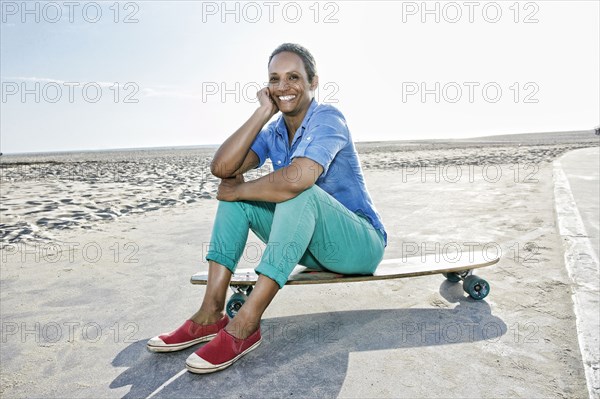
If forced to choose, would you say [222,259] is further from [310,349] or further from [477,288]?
[477,288]

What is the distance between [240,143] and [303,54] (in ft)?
2.25

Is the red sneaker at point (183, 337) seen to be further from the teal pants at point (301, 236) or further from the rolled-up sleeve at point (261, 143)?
the rolled-up sleeve at point (261, 143)

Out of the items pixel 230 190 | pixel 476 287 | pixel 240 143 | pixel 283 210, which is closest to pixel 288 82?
pixel 240 143

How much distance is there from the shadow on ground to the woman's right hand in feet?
4.33

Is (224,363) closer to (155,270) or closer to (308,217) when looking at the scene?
(308,217)

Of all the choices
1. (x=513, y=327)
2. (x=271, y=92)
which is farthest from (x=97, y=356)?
(x=513, y=327)

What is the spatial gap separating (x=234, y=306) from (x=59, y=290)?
1.55 m

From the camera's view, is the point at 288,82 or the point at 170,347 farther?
the point at 288,82

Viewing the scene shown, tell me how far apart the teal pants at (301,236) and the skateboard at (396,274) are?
0.20ft

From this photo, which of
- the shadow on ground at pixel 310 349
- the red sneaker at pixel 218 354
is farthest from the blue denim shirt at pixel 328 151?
the red sneaker at pixel 218 354

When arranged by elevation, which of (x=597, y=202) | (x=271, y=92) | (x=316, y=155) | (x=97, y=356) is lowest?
(x=97, y=356)

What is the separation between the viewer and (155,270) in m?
3.77

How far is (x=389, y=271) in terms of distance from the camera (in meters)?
2.58

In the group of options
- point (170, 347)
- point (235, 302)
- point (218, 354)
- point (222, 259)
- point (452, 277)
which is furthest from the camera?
point (452, 277)
